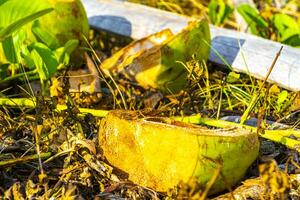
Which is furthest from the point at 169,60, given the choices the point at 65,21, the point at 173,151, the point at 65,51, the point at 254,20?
the point at 173,151

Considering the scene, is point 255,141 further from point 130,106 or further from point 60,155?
point 130,106

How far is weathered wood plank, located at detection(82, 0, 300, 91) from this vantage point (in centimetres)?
241

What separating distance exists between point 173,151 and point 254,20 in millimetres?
1585

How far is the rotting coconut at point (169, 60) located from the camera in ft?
7.75

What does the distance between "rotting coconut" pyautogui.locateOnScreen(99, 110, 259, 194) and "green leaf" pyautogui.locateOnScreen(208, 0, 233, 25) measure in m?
1.66

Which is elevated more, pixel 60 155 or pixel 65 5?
pixel 65 5

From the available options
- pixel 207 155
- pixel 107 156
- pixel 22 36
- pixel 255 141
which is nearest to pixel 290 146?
pixel 255 141

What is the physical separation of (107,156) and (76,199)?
201mm

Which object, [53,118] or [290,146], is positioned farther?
[53,118]

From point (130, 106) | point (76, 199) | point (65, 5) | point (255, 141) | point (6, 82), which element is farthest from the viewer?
point (65, 5)

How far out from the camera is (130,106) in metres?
2.22

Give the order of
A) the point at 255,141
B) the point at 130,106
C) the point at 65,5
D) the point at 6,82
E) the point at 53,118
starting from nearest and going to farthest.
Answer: the point at 255,141, the point at 53,118, the point at 130,106, the point at 6,82, the point at 65,5

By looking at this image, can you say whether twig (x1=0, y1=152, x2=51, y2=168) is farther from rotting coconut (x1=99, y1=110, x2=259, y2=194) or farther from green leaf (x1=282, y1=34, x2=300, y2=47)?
green leaf (x1=282, y1=34, x2=300, y2=47)

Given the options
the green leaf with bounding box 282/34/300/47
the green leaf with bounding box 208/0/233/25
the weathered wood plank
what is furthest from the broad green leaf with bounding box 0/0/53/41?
the green leaf with bounding box 208/0/233/25
